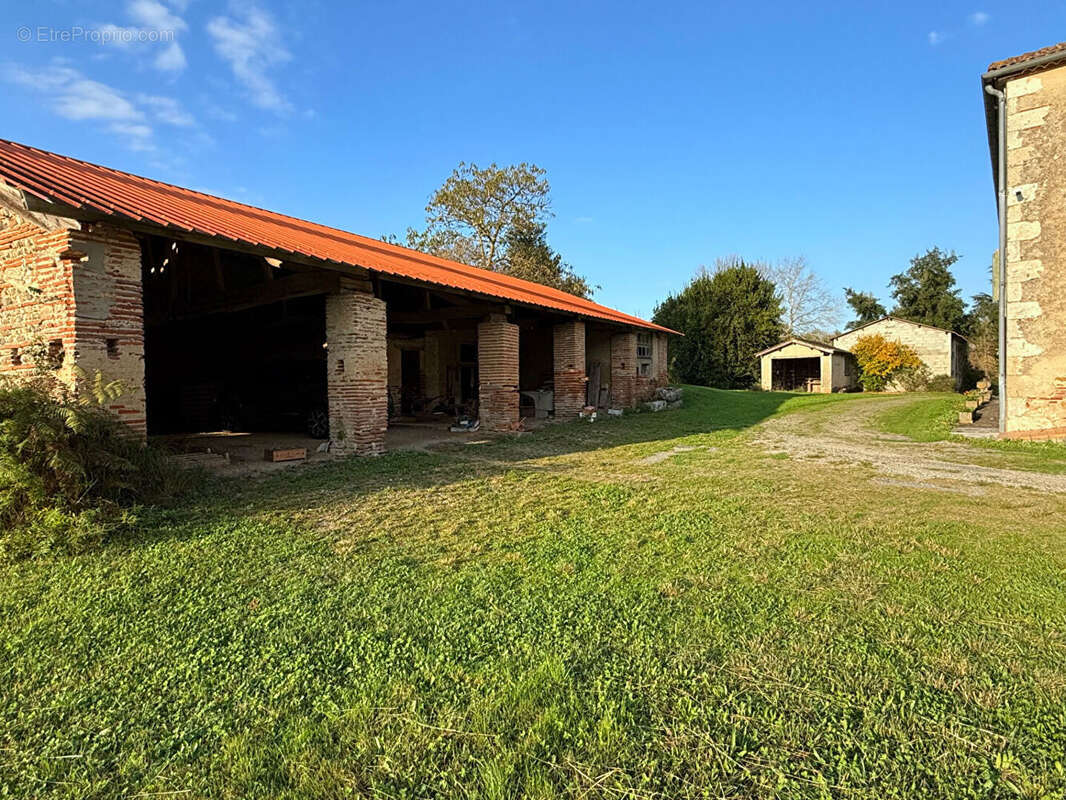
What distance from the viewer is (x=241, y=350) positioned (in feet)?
41.2

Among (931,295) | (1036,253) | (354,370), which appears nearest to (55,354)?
(354,370)

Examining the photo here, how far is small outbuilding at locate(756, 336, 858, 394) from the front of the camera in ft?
92.9

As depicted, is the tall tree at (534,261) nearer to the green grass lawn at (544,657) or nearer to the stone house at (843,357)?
the stone house at (843,357)

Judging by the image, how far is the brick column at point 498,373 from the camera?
11.5 metres

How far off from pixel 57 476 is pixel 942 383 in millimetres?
34013

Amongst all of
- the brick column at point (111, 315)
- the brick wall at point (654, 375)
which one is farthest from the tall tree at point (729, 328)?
the brick column at point (111, 315)

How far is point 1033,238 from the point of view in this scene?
9.59 m

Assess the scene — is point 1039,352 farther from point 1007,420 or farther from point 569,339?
point 569,339

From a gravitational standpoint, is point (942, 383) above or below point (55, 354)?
below

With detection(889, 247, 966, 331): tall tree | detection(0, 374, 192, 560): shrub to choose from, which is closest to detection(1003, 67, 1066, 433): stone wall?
detection(0, 374, 192, 560): shrub

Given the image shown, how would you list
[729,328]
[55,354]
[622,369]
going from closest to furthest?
[55,354], [622,369], [729,328]

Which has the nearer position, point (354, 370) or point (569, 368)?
point (354, 370)

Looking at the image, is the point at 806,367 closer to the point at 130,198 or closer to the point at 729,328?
the point at 729,328

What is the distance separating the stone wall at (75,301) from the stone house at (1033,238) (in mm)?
13463
